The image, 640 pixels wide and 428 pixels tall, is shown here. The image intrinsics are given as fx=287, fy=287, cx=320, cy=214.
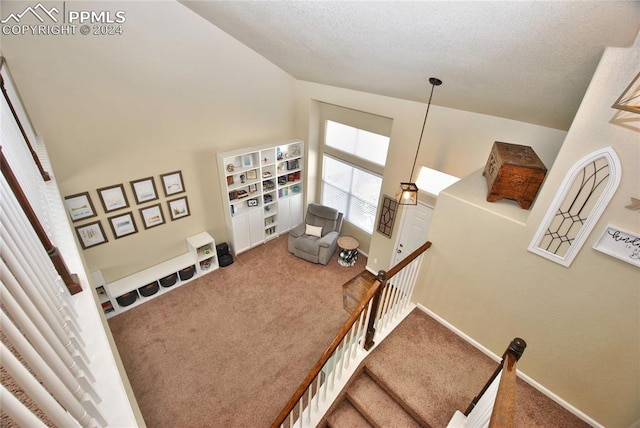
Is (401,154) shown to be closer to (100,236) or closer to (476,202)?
(476,202)

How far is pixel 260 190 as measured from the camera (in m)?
5.95

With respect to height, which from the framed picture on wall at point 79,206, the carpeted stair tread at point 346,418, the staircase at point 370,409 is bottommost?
the carpeted stair tread at point 346,418

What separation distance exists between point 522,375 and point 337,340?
2.05m

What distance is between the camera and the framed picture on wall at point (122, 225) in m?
4.53

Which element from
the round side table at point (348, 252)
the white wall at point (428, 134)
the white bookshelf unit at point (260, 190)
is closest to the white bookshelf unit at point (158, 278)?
the white bookshelf unit at point (260, 190)

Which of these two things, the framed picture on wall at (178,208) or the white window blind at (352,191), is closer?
the framed picture on wall at (178,208)

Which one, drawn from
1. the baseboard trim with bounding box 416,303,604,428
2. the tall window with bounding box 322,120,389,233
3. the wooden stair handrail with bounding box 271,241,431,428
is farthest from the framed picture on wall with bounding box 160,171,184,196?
the baseboard trim with bounding box 416,303,604,428

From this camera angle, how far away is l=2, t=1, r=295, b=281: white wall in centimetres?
350

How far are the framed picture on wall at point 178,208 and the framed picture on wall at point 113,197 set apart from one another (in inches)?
27.0

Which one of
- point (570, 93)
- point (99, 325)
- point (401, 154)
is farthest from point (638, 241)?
point (99, 325)

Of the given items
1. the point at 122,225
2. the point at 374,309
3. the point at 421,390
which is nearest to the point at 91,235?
the point at 122,225

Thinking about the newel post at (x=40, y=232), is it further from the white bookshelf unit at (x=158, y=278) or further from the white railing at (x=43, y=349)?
the white bookshelf unit at (x=158, y=278)

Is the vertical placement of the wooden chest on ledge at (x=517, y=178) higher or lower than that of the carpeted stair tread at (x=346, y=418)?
higher

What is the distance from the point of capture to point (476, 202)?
276cm
